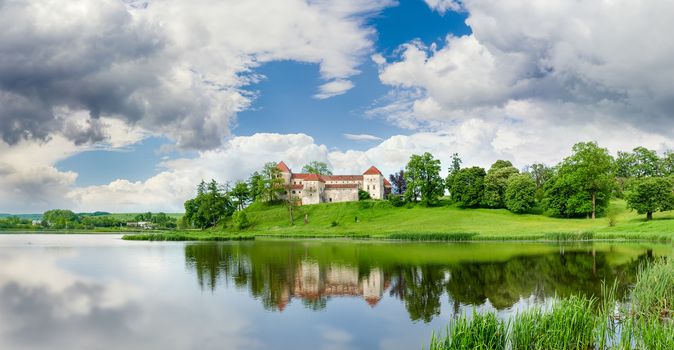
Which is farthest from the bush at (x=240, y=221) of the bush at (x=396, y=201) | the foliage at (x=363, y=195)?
the foliage at (x=363, y=195)

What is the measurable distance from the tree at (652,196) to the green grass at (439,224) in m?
1.92

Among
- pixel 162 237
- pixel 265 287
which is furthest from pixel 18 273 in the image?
pixel 162 237

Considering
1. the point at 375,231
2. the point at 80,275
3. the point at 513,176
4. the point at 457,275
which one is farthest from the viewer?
the point at 513,176

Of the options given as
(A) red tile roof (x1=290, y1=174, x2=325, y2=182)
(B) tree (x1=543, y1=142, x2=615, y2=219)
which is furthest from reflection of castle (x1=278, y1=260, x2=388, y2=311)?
(A) red tile roof (x1=290, y1=174, x2=325, y2=182)

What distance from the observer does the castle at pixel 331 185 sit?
13275cm

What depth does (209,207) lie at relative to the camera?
114562 millimetres

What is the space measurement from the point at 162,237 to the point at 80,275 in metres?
48.3

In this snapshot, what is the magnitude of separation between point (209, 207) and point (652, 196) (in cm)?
9063

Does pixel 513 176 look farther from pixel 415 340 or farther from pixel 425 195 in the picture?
pixel 415 340

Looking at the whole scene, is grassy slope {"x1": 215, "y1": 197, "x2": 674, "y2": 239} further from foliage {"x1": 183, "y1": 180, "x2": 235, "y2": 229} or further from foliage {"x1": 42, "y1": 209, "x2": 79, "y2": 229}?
foliage {"x1": 42, "y1": 209, "x2": 79, "y2": 229}

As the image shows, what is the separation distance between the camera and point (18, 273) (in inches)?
1535

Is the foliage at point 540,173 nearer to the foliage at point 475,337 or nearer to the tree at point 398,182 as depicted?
the tree at point 398,182

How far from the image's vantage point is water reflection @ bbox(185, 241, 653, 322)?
1057 inches

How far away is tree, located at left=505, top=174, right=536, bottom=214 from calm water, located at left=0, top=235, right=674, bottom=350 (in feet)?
149
